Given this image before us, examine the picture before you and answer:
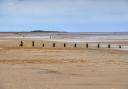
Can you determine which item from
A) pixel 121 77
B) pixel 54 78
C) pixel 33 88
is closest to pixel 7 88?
pixel 33 88

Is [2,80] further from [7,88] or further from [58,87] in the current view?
[58,87]

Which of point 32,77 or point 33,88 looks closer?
point 33,88

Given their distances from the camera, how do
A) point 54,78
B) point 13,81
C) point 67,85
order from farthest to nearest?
1. point 54,78
2. point 13,81
3. point 67,85

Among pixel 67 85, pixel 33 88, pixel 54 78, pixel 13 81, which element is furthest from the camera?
pixel 54 78

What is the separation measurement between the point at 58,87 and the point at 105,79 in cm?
269

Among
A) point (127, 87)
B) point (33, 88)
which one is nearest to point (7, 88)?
point (33, 88)

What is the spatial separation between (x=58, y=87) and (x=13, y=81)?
225cm

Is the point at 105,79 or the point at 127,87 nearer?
the point at 127,87

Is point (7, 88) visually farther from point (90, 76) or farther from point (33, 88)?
point (90, 76)

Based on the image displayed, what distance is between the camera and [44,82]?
1304cm

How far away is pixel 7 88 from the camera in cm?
1161

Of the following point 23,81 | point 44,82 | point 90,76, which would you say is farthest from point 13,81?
point 90,76

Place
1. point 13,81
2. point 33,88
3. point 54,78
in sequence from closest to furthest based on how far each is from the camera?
1. point 33,88
2. point 13,81
3. point 54,78

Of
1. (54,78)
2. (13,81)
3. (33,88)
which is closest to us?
(33,88)
